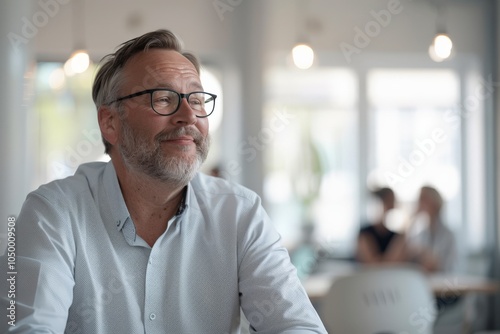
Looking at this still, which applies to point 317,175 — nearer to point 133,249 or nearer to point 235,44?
point 235,44

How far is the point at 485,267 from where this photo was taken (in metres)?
6.33

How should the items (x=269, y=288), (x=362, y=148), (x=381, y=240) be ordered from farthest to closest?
(x=362, y=148), (x=381, y=240), (x=269, y=288)

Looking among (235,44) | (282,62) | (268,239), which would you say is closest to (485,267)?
(282,62)

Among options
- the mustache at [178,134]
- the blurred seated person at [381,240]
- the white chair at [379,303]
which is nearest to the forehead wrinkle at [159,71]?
the mustache at [178,134]

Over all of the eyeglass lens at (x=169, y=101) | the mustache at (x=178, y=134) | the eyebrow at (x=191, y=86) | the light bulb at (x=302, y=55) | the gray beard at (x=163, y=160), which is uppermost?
the light bulb at (x=302, y=55)

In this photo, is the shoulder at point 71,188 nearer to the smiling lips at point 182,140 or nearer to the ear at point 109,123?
the ear at point 109,123

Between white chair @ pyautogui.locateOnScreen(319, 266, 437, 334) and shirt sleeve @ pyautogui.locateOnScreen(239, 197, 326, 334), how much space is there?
1.80 meters

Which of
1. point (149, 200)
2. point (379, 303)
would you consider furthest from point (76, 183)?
→ point (379, 303)

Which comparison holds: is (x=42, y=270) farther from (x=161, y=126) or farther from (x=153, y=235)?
(x=161, y=126)

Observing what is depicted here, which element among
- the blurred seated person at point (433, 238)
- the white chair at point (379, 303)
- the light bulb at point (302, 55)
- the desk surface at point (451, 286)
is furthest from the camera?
the blurred seated person at point (433, 238)

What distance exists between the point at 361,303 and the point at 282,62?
3543 mm

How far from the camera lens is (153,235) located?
164 centimetres

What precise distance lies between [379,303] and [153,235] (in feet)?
6.77

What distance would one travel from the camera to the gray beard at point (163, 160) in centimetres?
162
